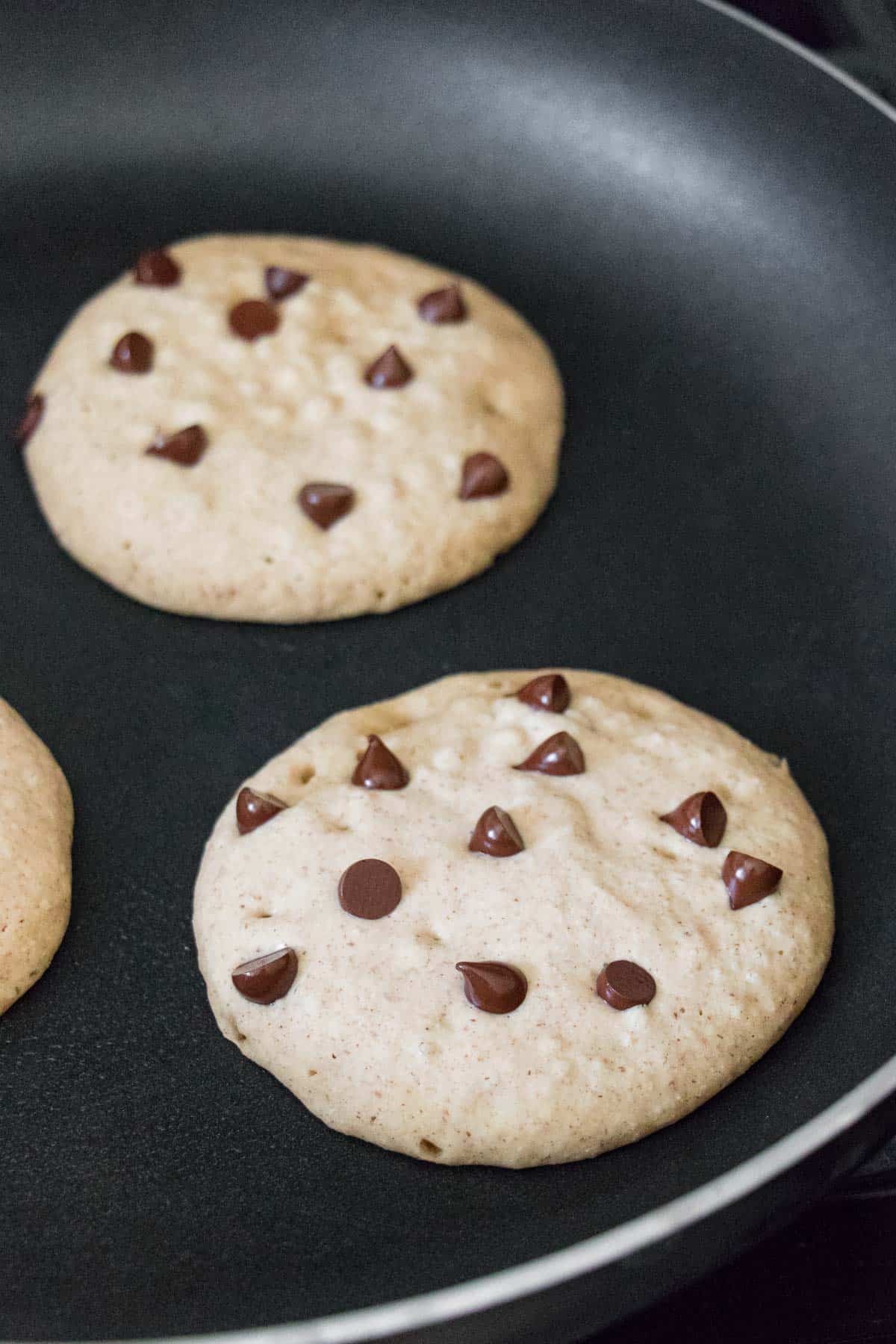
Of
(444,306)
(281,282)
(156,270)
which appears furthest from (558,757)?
(156,270)

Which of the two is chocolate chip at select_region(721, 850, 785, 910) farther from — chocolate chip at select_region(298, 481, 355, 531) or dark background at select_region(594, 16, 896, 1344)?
chocolate chip at select_region(298, 481, 355, 531)

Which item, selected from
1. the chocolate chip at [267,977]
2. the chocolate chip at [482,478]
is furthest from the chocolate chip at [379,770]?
the chocolate chip at [482,478]

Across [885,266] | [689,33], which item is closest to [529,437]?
[885,266]

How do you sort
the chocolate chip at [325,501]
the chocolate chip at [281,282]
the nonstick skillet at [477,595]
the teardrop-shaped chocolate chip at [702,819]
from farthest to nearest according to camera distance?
the chocolate chip at [281,282], the chocolate chip at [325,501], the teardrop-shaped chocolate chip at [702,819], the nonstick skillet at [477,595]

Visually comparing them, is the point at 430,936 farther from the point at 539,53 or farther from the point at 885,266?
the point at 539,53

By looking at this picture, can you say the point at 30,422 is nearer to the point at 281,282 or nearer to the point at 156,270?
the point at 156,270

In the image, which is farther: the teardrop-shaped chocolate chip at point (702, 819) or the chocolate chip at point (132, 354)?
the chocolate chip at point (132, 354)

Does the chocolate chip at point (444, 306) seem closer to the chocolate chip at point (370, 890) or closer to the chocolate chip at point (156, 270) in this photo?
the chocolate chip at point (156, 270)
